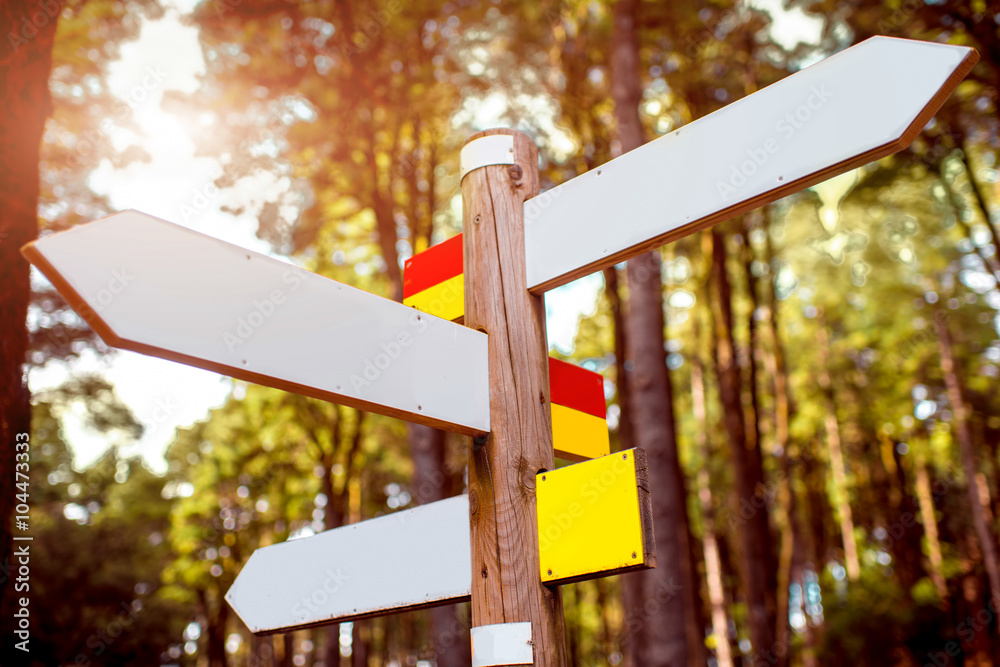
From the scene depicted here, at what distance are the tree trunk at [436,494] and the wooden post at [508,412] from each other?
268 inches

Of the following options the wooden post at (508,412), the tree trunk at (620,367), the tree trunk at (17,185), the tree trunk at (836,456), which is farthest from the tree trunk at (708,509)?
the wooden post at (508,412)

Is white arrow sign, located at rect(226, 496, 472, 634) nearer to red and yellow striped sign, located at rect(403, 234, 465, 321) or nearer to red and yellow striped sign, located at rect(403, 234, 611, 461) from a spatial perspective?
red and yellow striped sign, located at rect(403, 234, 611, 461)

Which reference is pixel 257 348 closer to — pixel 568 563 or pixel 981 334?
pixel 568 563

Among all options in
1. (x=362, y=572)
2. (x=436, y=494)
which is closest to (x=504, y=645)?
(x=362, y=572)

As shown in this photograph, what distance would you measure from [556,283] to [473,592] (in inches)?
31.4

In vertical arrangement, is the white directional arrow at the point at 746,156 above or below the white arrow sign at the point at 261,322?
above

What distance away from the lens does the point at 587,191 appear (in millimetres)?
2035

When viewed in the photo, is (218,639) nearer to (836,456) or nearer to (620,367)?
(620,367)

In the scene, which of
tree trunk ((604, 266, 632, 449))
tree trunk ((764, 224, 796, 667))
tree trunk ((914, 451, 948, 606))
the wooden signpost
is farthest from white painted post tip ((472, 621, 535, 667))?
tree trunk ((914, 451, 948, 606))

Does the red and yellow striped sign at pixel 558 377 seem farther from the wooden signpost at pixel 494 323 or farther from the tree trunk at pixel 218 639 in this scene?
the tree trunk at pixel 218 639

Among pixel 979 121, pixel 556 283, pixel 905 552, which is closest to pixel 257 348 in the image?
pixel 556 283

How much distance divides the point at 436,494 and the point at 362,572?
24.3 ft

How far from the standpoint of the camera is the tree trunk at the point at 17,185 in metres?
3.60

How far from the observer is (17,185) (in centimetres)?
388
